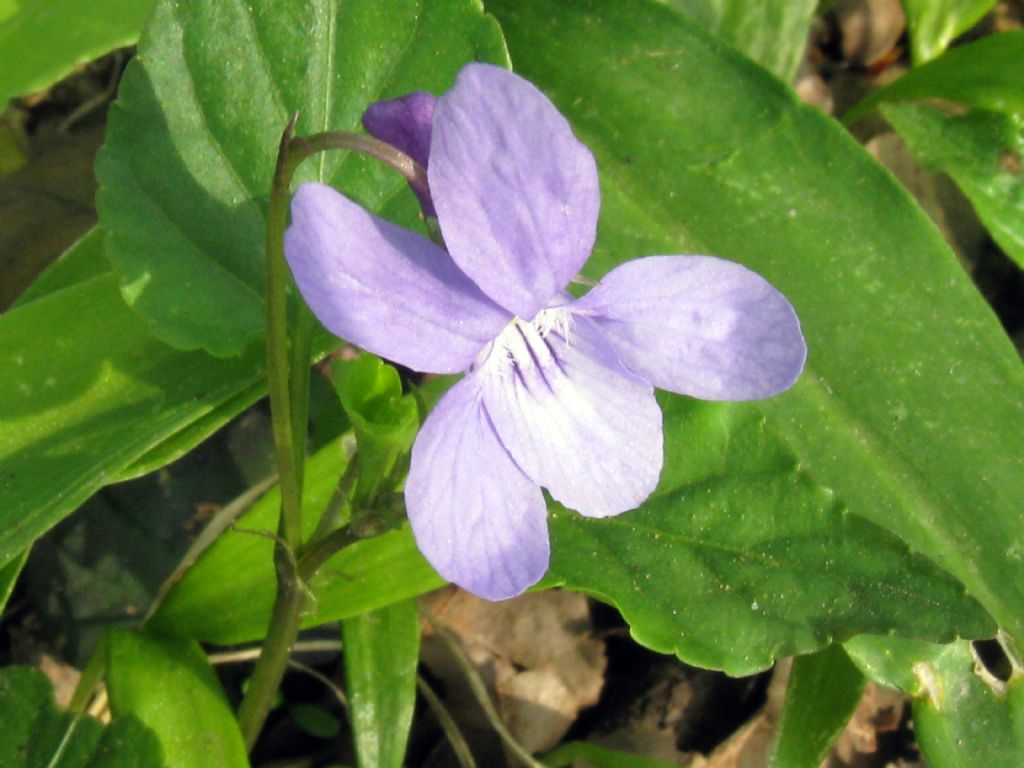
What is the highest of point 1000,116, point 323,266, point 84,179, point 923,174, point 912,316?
point 323,266

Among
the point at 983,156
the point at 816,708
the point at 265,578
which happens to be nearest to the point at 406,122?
the point at 265,578

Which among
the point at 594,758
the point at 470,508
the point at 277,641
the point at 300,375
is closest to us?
the point at 470,508

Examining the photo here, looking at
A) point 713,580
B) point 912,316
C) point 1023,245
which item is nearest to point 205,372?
point 713,580

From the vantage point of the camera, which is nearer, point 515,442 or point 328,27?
point 515,442

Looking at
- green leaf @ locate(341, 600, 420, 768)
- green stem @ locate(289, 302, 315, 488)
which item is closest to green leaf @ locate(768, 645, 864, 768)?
green leaf @ locate(341, 600, 420, 768)

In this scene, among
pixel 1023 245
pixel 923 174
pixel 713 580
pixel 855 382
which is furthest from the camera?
pixel 923 174

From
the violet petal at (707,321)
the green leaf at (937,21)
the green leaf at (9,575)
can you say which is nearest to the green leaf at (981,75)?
the green leaf at (937,21)

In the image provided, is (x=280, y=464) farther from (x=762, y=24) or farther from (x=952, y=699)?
(x=762, y=24)

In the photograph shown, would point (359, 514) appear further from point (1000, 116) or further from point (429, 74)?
point (1000, 116)

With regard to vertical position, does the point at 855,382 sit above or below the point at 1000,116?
below
